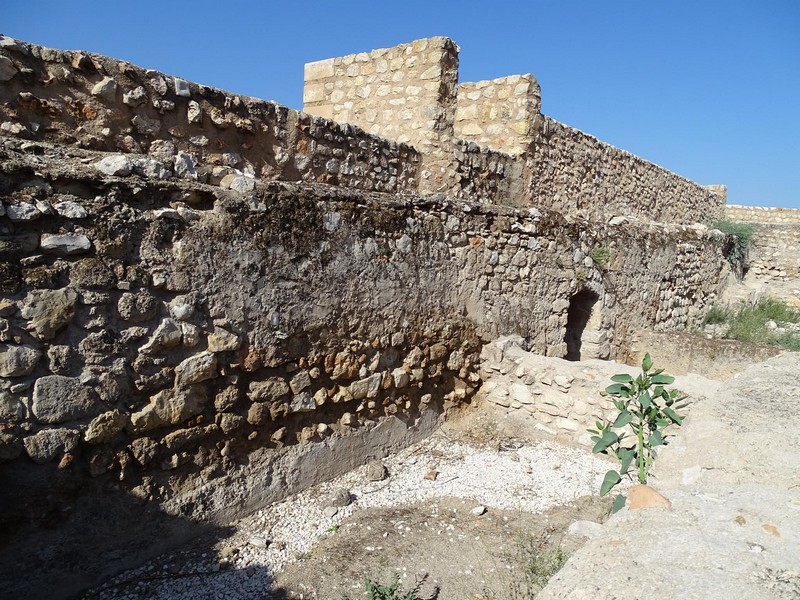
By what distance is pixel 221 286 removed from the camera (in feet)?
11.4

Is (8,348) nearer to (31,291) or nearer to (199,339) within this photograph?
(31,291)

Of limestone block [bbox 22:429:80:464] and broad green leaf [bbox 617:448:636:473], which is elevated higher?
broad green leaf [bbox 617:448:636:473]

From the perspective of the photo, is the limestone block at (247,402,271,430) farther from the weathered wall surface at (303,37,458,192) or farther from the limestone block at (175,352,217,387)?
the weathered wall surface at (303,37,458,192)

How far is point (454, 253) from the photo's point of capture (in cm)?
527

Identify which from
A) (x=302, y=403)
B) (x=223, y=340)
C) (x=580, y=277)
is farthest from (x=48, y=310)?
(x=580, y=277)

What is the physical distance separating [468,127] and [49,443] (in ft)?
20.5

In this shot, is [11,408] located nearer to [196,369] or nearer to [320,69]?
[196,369]

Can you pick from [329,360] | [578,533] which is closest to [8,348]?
[329,360]

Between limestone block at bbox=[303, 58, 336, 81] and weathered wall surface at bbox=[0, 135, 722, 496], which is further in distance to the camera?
limestone block at bbox=[303, 58, 336, 81]

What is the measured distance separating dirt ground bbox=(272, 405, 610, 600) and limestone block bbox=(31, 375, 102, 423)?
4.45 ft

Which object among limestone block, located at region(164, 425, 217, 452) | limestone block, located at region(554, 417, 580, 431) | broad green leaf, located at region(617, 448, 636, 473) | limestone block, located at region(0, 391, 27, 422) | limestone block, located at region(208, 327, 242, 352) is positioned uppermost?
limestone block, located at region(208, 327, 242, 352)

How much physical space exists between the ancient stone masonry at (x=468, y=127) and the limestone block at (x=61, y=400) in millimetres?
3857

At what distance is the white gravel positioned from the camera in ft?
10.2

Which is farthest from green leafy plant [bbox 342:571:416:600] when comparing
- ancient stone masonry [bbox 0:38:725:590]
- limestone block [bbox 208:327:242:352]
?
limestone block [bbox 208:327:242:352]
